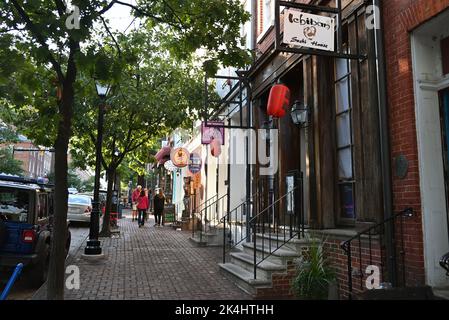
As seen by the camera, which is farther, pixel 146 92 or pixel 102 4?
pixel 146 92

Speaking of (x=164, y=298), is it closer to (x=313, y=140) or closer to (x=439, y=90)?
(x=313, y=140)

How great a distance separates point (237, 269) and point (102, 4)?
4963mm

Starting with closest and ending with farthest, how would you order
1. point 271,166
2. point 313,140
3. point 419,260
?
point 419,260, point 313,140, point 271,166

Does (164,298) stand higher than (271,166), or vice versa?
(271,166)

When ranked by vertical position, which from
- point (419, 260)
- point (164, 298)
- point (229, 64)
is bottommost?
point (164, 298)

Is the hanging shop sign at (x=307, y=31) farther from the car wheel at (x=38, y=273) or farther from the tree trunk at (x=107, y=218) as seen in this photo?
the tree trunk at (x=107, y=218)

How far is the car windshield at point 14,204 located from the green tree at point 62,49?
1.52 metres

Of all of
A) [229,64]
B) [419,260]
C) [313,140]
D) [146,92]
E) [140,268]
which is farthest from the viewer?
[146,92]

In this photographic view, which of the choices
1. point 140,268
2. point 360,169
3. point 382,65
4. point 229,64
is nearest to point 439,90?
point 382,65

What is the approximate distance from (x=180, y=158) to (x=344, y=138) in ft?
40.0

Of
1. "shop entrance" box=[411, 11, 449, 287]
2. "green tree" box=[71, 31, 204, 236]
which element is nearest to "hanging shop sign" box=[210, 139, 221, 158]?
"green tree" box=[71, 31, 204, 236]

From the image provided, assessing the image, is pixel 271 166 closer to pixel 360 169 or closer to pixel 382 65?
pixel 360 169

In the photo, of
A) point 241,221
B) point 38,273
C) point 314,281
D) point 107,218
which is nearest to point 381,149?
point 314,281

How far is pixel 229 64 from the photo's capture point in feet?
23.4
